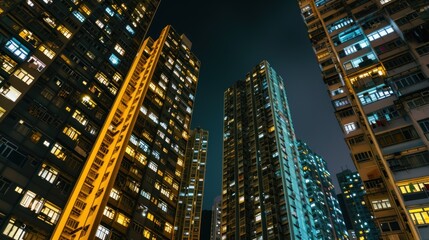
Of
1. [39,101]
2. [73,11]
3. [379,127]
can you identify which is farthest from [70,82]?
[379,127]

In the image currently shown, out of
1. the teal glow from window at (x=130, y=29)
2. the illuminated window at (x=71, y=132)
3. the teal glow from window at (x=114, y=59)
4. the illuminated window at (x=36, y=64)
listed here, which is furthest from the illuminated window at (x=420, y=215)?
the teal glow from window at (x=130, y=29)

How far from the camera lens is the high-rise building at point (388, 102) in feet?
86.1

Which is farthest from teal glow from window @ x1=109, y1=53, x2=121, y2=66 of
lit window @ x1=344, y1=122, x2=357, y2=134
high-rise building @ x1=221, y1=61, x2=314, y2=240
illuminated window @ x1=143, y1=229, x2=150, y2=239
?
high-rise building @ x1=221, y1=61, x2=314, y2=240

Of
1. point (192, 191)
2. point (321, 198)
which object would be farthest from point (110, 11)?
point (321, 198)

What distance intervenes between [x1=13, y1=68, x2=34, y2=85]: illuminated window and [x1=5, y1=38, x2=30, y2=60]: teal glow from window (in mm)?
1826

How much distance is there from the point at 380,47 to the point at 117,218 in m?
36.9

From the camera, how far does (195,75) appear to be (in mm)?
72000

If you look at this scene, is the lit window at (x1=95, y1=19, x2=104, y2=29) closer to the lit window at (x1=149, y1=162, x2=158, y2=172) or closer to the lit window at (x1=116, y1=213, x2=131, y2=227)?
the lit window at (x1=149, y1=162, x2=158, y2=172)

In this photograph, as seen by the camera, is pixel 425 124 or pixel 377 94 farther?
pixel 377 94

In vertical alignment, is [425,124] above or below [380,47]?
below

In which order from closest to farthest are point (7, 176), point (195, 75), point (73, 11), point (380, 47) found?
1. point (7, 176)
2. point (380, 47)
3. point (73, 11)
4. point (195, 75)

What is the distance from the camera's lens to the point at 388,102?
1231 inches

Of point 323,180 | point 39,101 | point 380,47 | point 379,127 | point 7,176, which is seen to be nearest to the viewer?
point 7,176

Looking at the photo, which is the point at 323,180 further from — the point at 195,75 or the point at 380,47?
the point at 380,47
